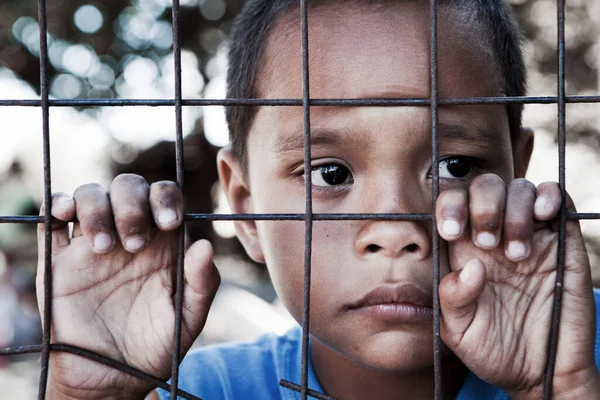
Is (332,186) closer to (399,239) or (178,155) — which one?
(399,239)

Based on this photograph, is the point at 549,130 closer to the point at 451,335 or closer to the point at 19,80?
the point at 19,80

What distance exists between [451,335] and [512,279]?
11 centimetres

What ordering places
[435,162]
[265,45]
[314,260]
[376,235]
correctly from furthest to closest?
[265,45]
[314,260]
[376,235]
[435,162]

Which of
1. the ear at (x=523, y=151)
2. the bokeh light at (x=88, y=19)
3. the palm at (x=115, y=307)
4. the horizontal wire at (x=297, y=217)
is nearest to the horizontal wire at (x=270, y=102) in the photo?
the horizontal wire at (x=297, y=217)

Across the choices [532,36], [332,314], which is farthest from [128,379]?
[532,36]

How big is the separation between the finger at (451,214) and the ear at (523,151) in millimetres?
582

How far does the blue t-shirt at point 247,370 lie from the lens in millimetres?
1389

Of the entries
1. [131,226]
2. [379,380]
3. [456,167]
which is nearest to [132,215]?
[131,226]

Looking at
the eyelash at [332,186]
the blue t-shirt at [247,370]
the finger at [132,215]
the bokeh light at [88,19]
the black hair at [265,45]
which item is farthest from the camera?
the bokeh light at [88,19]

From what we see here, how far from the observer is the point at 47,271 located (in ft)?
2.36

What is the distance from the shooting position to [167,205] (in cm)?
76

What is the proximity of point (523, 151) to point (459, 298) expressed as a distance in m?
0.66

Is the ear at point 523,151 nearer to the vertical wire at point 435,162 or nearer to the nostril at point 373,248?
the nostril at point 373,248

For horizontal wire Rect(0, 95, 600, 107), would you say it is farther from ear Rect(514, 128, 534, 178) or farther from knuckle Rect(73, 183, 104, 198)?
ear Rect(514, 128, 534, 178)
